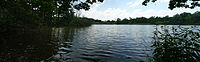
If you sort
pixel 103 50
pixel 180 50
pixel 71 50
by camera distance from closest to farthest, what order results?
pixel 180 50
pixel 71 50
pixel 103 50

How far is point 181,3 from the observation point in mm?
5492

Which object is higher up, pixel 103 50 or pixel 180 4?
pixel 180 4

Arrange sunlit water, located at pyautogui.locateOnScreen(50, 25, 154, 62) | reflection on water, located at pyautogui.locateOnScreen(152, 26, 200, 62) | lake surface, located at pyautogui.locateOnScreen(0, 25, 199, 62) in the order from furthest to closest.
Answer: sunlit water, located at pyautogui.locateOnScreen(50, 25, 154, 62) < lake surface, located at pyautogui.locateOnScreen(0, 25, 199, 62) < reflection on water, located at pyautogui.locateOnScreen(152, 26, 200, 62)

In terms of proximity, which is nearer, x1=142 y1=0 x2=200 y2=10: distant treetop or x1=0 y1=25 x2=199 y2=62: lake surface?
Answer: x1=142 y1=0 x2=200 y2=10: distant treetop

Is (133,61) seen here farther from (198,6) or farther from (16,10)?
(16,10)

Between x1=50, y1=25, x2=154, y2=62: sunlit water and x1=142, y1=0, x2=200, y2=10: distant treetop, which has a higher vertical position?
x1=142, y1=0, x2=200, y2=10: distant treetop

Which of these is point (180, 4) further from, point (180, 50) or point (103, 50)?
point (103, 50)

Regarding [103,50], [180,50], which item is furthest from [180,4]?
[103,50]

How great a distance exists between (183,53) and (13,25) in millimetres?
25817

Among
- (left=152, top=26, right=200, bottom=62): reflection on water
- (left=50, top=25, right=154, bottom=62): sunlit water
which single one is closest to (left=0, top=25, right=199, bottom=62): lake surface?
(left=50, top=25, right=154, bottom=62): sunlit water

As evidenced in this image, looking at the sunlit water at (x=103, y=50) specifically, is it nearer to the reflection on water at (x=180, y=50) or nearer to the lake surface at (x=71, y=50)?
the lake surface at (x=71, y=50)

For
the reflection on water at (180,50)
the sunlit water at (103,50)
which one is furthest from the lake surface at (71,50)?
the reflection on water at (180,50)

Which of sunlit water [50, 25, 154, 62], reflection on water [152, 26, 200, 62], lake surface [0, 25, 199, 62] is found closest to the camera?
reflection on water [152, 26, 200, 62]

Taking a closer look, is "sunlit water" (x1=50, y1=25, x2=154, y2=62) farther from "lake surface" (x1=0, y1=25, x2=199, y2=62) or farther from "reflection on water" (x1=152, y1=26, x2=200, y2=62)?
"reflection on water" (x1=152, y1=26, x2=200, y2=62)
